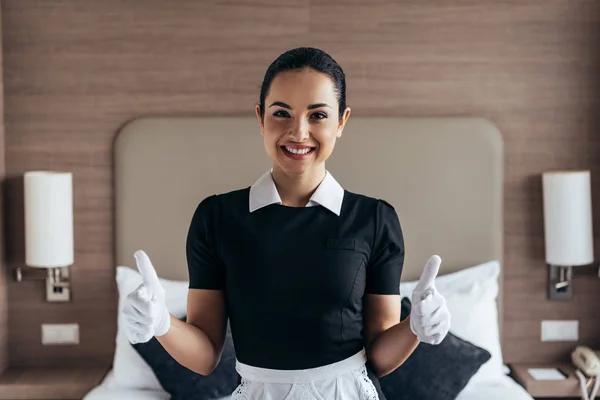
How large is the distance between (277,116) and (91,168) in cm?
177

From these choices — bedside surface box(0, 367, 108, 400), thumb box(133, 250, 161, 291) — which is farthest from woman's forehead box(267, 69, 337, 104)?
bedside surface box(0, 367, 108, 400)

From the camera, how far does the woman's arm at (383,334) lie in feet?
4.45

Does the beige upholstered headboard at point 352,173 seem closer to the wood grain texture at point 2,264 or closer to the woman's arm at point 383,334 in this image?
the wood grain texture at point 2,264

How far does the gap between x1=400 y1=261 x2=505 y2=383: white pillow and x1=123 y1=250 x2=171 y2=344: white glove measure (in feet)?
5.14

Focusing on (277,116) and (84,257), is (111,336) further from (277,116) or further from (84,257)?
(277,116)

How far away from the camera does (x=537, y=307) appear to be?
2.99 metres

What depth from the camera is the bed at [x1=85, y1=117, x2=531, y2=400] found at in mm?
2852

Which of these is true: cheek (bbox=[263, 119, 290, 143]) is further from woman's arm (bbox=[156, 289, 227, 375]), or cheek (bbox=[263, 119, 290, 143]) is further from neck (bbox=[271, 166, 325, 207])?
woman's arm (bbox=[156, 289, 227, 375])

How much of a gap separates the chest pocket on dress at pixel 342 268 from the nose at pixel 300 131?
19 centimetres

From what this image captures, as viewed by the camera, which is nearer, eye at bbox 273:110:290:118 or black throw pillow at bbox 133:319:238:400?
eye at bbox 273:110:290:118

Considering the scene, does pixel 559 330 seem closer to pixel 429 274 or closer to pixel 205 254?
pixel 429 274

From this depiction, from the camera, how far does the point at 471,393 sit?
2496 mm

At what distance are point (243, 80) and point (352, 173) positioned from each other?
0.56 meters

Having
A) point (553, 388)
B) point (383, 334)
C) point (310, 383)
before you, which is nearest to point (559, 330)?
point (553, 388)
